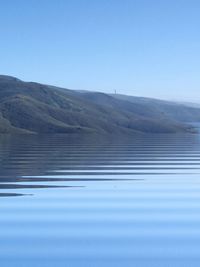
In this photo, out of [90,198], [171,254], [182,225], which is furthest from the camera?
[90,198]

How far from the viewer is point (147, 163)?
3928 centimetres

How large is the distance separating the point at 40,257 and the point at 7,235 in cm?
250

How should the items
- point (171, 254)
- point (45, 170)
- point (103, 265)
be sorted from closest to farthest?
point (103, 265), point (171, 254), point (45, 170)

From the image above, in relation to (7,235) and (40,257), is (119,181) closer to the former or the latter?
(7,235)

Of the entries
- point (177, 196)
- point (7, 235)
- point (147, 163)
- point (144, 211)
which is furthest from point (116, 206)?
point (147, 163)

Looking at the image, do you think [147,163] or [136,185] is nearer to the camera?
[136,185]

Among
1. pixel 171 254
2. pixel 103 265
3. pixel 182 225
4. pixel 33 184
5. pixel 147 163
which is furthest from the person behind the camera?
pixel 147 163

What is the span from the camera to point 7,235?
14461 millimetres

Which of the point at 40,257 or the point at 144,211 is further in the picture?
the point at 144,211

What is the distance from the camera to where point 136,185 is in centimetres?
2562

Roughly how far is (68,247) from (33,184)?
1264 centimetres

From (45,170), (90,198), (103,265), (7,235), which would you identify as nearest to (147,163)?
(45,170)

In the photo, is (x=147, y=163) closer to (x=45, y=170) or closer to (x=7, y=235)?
(x=45, y=170)

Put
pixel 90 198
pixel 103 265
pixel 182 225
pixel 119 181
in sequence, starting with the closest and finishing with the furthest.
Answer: pixel 103 265 → pixel 182 225 → pixel 90 198 → pixel 119 181
